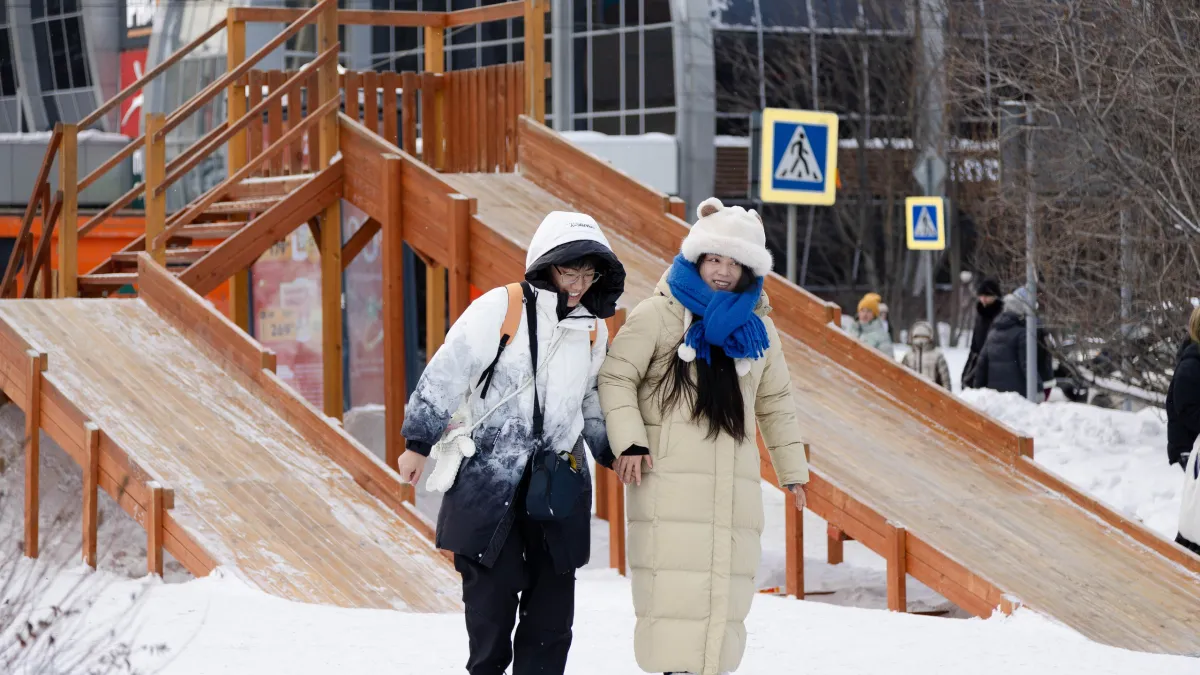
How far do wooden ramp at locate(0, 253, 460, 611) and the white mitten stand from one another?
2416mm

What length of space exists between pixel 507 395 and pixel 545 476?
25 centimetres

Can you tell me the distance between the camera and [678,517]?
4.38 meters

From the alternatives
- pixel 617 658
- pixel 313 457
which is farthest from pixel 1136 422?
pixel 617 658

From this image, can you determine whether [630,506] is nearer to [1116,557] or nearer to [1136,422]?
[1116,557]

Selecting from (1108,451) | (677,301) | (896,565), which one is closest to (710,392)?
(677,301)

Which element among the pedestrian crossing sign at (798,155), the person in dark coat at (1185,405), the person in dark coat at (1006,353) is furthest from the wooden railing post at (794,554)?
the person in dark coat at (1006,353)

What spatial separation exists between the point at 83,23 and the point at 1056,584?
90.3ft

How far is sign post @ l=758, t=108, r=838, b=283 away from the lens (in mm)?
10578

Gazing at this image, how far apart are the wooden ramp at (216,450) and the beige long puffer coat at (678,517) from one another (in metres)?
2.37

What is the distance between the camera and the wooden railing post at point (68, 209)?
9906mm

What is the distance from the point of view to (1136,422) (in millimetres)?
13898

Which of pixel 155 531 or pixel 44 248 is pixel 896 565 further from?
pixel 44 248

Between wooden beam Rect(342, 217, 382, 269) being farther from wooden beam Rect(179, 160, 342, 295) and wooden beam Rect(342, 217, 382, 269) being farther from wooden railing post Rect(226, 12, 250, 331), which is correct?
wooden beam Rect(179, 160, 342, 295)

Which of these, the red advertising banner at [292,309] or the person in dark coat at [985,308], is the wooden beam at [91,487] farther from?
the person in dark coat at [985,308]
